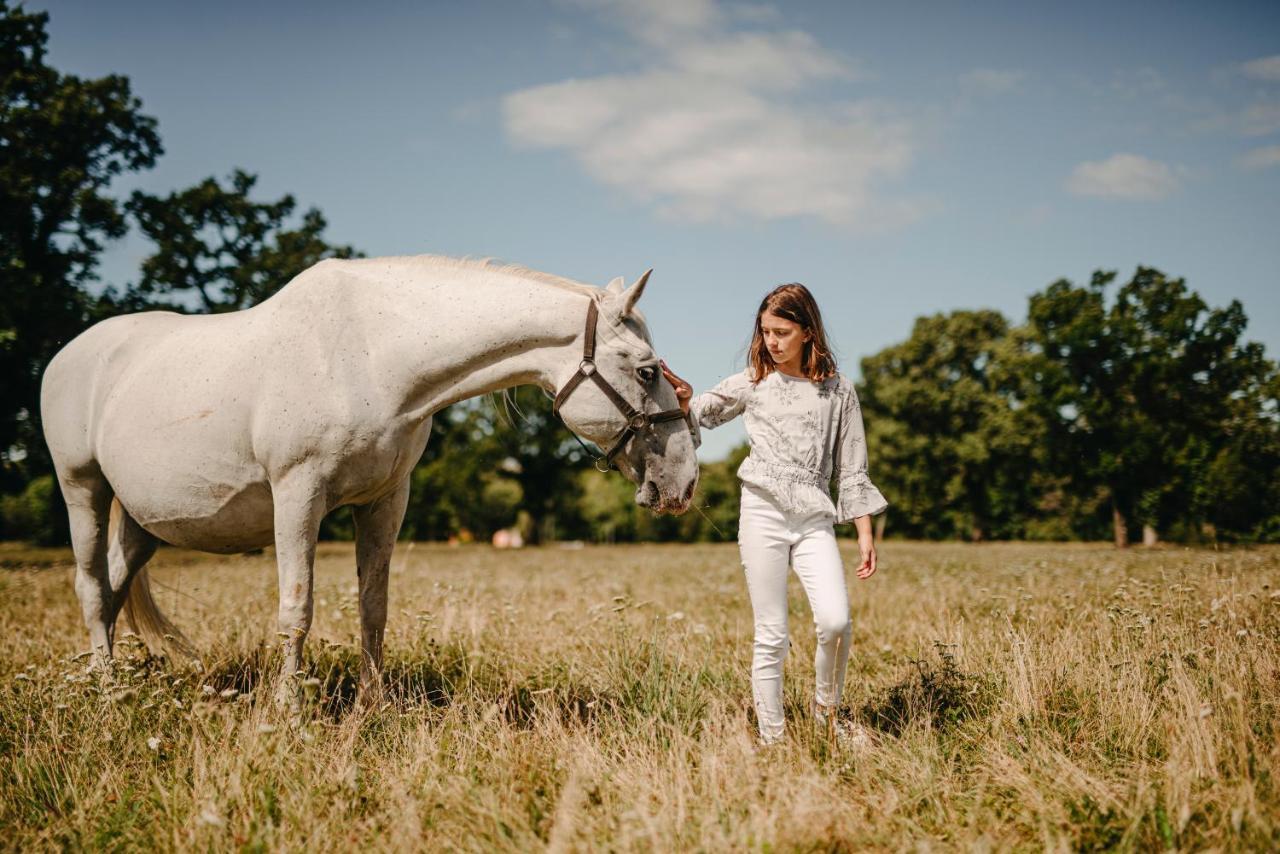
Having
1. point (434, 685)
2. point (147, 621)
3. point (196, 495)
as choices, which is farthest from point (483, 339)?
point (147, 621)

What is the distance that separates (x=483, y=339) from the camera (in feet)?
13.6

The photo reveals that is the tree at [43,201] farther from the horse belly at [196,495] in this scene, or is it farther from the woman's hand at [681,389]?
the woman's hand at [681,389]

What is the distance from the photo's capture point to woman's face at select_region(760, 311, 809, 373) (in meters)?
4.01

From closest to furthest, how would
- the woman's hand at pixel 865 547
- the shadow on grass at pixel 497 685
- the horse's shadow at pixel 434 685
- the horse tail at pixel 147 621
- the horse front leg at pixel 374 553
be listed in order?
1. the woman's hand at pixel 865 547
2. the shadow on grass at pixel 497 685
3. the horse's shadow at pixel 434 685
4. the horse front leg at pixel 374 553
5. the horse tail at pixel 147 621

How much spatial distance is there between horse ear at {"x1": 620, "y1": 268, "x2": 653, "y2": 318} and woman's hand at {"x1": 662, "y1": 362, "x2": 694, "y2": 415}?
36 centimetres

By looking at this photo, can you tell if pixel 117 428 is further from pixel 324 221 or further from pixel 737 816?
pixel 324 221

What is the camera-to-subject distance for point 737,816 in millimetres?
2826

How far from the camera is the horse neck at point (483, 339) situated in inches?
162

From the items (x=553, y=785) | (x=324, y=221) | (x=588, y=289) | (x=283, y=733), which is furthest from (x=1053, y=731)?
(x=324, y=221)

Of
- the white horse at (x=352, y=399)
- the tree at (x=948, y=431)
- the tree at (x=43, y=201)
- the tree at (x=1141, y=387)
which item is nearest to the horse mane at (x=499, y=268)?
the white horse at (x=352, y=399)

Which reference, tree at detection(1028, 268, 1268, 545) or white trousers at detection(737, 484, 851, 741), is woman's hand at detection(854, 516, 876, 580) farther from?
tree at detection(1028, 268, 1268, 545)

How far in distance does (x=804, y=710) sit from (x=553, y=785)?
72.0 inches

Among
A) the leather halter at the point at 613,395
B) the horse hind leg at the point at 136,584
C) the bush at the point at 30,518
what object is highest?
the leather halter at the point at 613,395

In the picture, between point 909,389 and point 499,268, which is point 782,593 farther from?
point 909,389
